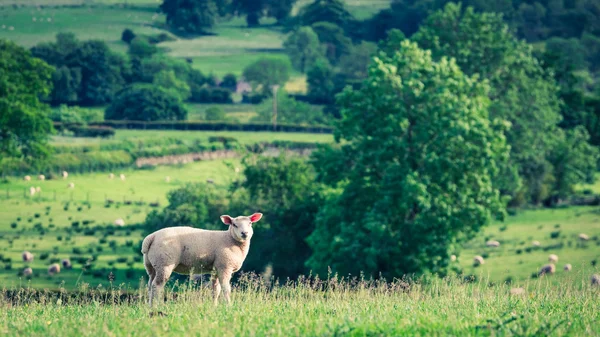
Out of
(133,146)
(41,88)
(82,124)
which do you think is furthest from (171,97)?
(41,88)

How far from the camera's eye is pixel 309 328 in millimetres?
17938

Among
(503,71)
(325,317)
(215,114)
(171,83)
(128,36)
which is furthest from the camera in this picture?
(128,36)

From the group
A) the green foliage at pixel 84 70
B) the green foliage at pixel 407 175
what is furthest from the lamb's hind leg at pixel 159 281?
the green foliage at pixel 84 70

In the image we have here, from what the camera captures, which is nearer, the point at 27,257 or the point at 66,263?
the point at 66,263

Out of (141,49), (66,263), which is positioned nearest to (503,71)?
(66,263)

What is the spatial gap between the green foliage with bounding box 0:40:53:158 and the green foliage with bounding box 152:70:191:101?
190 ft

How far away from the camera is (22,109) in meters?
91.1

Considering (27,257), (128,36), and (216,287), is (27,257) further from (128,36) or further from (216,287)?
(128,36)

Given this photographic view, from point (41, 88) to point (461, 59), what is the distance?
1552 inches

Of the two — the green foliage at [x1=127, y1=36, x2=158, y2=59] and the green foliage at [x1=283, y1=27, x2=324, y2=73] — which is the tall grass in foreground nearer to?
the green foliage at [x1=127, y1=36, x2=158, y2=59]

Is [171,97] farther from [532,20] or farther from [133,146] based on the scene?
[532,20]

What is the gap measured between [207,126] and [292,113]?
54.9ft

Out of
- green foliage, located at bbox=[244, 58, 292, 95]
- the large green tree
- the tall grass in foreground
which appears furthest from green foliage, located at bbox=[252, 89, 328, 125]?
the tall grass in foreground

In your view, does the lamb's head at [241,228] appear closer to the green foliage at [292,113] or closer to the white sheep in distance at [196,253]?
the white sheep in distance at [196,253]
